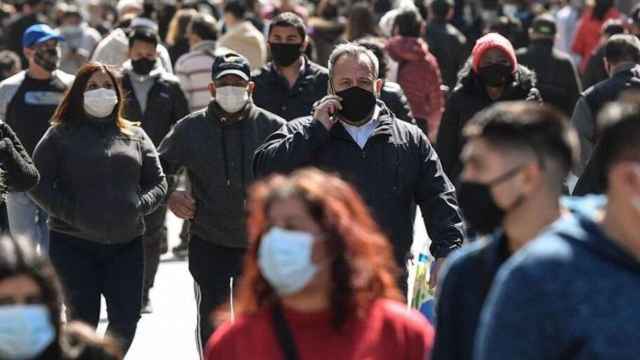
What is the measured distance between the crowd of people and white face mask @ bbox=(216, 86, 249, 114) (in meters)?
0.01

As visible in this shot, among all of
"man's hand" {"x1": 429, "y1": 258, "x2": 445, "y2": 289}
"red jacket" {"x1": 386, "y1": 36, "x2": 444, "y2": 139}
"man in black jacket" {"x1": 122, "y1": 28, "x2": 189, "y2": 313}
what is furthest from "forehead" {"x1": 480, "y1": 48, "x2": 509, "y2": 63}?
"red jacket" {"x1": 386, "y1": 36, "x2": 444, "y2": 139}

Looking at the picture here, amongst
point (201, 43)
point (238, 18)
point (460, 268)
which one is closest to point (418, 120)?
point (201, 43)

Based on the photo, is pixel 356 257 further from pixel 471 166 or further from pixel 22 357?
pixel 22 357

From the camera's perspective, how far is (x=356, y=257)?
182 inches

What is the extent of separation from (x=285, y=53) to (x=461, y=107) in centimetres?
154

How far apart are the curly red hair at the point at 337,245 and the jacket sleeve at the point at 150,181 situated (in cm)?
415

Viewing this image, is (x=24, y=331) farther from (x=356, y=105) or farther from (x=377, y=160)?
(x=356, y=105)

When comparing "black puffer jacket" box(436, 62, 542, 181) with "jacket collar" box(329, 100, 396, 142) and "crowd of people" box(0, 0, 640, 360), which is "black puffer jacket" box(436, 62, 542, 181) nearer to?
"crowd of people" box(0, 0, 640, 360)

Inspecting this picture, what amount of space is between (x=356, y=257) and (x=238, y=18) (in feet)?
40.2

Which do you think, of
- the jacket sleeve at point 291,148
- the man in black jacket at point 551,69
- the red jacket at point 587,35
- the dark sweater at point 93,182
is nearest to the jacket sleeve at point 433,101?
the man in black jacket at point 551,69

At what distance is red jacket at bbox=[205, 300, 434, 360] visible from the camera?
4516 mm

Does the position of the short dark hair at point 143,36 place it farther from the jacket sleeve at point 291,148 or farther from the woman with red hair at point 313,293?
the woman with red hair at point 313,293

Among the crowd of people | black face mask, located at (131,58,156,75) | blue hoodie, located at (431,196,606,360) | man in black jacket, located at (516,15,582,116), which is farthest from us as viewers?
man in black jacket, located at (516,15,582,116)

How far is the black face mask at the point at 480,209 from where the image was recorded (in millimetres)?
5984
